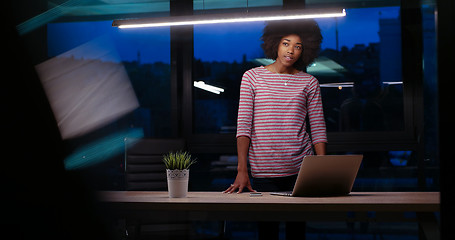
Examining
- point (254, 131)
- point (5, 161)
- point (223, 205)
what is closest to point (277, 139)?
point (254, 131)

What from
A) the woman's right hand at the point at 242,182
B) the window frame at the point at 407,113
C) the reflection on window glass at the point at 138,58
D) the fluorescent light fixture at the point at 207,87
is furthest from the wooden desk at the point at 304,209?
the reflection on window glass at the point at 138,58

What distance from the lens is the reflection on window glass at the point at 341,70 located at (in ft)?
15.0

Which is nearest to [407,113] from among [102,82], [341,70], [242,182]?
[341,70]

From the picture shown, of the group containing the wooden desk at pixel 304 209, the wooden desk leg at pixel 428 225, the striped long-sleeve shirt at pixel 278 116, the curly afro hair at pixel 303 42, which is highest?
the curly afro hair at pixel 303 42

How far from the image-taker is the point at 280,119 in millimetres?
2959

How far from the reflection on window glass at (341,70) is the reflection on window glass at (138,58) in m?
0.42

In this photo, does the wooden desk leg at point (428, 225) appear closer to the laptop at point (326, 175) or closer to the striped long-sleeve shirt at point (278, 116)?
the laptop at point (326, 175)

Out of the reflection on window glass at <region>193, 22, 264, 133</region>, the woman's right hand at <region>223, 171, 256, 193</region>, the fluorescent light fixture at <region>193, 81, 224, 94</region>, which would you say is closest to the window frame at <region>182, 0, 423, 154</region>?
the reflection on window glass at <region>193, 22, 264, 133</region>

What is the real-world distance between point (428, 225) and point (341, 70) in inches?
120

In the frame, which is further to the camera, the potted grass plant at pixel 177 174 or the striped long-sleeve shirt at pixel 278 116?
the striped long-sleeve shirt at pixel 278 116

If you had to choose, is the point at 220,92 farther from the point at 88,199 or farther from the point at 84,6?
the point at 88,199

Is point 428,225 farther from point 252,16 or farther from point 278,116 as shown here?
point 252,16

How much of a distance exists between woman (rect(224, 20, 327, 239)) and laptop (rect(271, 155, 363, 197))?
0.72m

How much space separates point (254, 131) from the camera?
298cm
